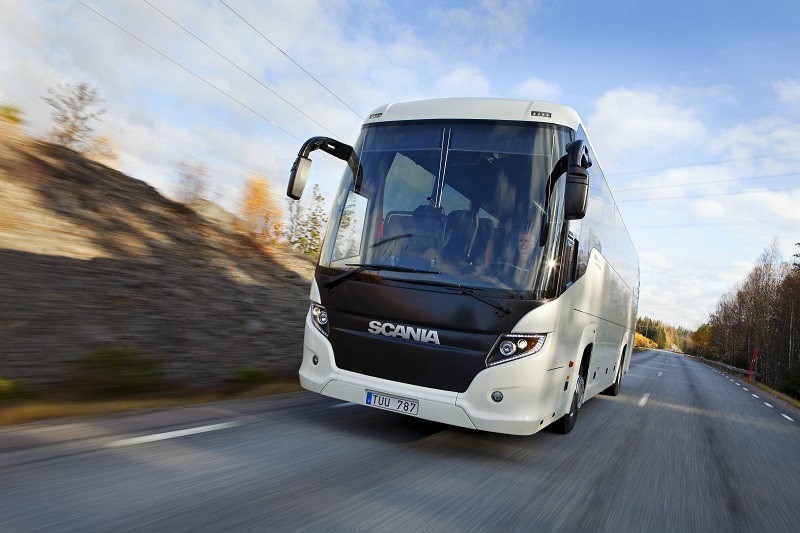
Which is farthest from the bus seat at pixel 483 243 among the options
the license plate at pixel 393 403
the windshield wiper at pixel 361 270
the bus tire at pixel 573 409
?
the bus tire at pixel 573 409

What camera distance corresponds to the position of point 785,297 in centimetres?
5119

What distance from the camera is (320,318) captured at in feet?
18.4

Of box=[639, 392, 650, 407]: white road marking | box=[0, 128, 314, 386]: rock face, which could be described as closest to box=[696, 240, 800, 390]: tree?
box=[639, 392, 650, 407]: white road marking

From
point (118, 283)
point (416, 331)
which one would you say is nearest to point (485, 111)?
point (416, 331)

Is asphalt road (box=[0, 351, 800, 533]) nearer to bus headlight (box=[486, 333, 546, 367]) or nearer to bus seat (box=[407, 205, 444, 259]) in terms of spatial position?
bus headlight (box=[486, 333, 546, 367])

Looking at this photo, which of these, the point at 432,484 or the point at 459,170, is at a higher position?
the point at 459,170

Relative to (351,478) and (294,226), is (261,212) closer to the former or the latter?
(294,226)

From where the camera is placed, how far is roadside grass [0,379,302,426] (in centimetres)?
495

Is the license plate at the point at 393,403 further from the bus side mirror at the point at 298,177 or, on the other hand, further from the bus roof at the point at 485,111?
the bus roof at the point at 485,111

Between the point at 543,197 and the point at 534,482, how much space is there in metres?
2.46

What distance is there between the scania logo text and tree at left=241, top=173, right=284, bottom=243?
1074 cm

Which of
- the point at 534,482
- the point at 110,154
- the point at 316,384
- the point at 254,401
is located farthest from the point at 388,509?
the point at 110,154

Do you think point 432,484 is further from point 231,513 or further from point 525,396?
point 231,513

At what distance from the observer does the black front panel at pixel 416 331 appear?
16.1 feet
